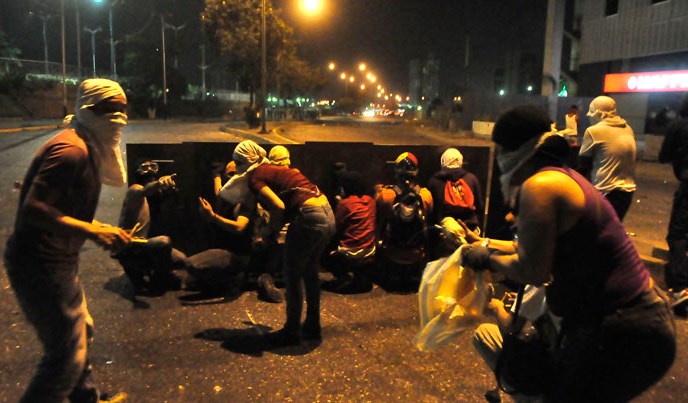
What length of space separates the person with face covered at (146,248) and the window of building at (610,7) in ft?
85.9

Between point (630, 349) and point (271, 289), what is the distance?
145 inches

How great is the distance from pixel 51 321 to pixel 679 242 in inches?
201

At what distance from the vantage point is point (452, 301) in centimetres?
247

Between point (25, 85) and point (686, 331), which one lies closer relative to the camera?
point (686, 331)

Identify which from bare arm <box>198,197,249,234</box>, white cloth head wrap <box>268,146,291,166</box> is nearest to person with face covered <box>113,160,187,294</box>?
bare arm <box>198,197,249,234</box>

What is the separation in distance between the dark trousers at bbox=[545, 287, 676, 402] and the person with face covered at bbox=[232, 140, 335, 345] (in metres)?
2.26

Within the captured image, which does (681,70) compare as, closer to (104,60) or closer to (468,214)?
(468,214)

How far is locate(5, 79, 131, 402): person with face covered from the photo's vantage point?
249cm

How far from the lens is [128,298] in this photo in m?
5.17

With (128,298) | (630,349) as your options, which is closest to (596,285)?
(630,349)

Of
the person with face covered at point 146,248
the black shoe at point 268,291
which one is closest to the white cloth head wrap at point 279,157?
the person with face covered at point 146,248

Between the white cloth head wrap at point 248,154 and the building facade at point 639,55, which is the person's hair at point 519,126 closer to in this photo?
the white cloth head wrap at point 248,154

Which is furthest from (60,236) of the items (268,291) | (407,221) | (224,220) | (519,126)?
(407,221)

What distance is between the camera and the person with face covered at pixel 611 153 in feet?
16.8
